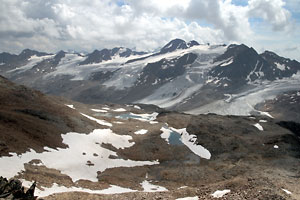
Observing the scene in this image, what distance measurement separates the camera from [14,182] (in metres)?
27.4

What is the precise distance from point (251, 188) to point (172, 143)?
5922cm

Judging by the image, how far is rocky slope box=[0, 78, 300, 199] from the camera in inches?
1558

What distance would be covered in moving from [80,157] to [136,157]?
18.3 meters

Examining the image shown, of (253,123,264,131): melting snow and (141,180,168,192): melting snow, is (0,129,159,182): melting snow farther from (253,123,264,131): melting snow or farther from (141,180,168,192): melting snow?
(253,123,264,131): melting snow

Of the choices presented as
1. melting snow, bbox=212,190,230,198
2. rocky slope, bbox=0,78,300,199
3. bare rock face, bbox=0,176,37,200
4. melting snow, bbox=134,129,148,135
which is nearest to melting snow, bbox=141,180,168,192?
rocky slope, bbox=0,78,300,199

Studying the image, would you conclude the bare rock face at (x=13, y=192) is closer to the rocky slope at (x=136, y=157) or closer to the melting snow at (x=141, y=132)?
the rocky slope at (x=136, y=157)

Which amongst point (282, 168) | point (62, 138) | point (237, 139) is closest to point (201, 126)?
point (237, 139)

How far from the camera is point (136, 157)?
261ft

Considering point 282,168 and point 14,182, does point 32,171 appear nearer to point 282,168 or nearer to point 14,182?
point 14,182

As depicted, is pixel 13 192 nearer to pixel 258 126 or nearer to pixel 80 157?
pixel 80 157

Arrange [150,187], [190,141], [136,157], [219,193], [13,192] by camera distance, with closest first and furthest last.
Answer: [13,192] → [219,193] → [150,187] → [136,157] → [190,141]

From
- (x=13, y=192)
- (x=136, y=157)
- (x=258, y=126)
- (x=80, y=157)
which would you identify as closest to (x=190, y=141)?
(x=136, y=157)

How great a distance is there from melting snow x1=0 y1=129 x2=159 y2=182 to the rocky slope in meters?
0.21

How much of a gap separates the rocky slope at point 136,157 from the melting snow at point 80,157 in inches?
8.2
